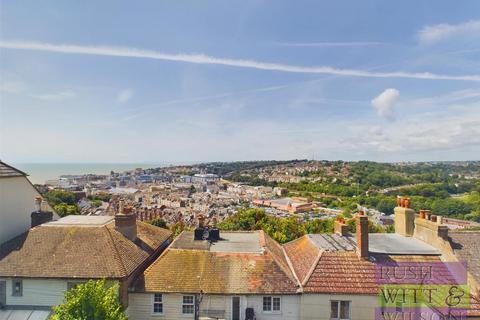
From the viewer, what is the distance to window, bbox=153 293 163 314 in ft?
51.8

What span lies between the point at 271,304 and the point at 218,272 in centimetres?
294

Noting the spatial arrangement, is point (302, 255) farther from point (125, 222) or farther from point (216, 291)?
point (125, 222)

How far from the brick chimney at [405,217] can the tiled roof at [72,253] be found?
15068mm

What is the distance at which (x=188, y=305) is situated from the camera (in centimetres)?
1564

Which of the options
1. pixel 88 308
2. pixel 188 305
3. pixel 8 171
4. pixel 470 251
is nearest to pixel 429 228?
pixel 470 251

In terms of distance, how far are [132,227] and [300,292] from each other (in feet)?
32.4

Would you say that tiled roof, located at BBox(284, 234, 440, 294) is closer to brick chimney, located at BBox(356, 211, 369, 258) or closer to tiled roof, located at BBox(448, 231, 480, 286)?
brick chimney, located at BBox(356, 211, 369, 258)

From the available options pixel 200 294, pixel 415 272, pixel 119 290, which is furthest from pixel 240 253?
pixel 415 272

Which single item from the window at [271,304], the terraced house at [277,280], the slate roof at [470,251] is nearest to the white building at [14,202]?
the terraced house at [277,280]

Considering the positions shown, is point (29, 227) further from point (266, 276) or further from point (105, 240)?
point (266, 276)

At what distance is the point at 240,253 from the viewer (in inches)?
694

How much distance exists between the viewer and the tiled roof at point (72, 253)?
15.3 meters

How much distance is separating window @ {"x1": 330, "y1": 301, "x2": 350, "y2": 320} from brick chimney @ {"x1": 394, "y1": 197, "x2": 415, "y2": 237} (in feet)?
23.8

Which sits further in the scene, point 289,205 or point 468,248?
point 289,205
